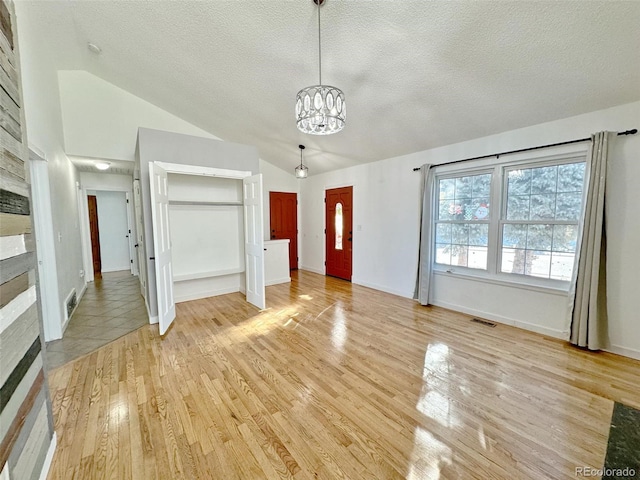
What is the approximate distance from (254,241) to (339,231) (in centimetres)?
249

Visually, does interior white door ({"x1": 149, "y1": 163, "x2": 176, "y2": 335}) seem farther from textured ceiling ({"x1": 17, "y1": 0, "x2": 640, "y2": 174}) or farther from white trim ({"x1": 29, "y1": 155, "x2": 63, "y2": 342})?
textured ceiling ({"x1": 17, "y1": 0, "x2": 640, "y2": 174})

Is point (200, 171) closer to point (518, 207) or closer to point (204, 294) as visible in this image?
point (204, 294)

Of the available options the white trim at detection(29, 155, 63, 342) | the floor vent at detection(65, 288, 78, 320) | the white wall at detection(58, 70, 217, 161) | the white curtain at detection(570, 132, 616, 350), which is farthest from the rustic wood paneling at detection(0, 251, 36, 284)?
the white curtain at detection(570, 132, 616, 350)

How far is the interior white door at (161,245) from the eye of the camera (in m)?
3.08

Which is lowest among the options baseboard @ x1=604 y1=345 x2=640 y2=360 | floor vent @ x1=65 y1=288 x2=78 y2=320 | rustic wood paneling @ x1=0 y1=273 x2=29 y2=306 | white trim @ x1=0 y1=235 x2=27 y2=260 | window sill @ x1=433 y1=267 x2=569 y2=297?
baseboard @ x1=604 y1=345 x2=640 y2=360

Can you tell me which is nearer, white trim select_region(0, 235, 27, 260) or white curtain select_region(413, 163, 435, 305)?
white trim select_region(0, 235, 27, 260)

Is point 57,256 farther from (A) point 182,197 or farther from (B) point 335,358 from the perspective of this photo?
(B) point 335,358

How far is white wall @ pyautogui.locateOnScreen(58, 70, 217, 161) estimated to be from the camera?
4059 mm

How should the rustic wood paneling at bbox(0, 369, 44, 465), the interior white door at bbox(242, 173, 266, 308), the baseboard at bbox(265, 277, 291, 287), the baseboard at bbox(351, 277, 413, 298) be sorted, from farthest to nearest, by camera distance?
the baseboard at bbox(265, 277, 291, 287) < the baseboard at bbox(351, 277, 413, 298) < the interior white door at bbox(242, 173, 266, 308) < the rustic wood paneling at bbox(0, 369, 44, 465)

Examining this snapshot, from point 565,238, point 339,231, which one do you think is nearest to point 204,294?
point 339,231

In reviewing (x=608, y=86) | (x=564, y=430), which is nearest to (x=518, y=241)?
(x=608, y=86)

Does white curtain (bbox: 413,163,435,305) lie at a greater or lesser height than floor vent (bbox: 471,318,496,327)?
greater

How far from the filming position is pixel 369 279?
17.6 ft

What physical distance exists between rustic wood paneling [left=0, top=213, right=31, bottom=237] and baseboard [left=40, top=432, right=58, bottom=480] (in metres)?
1.24
